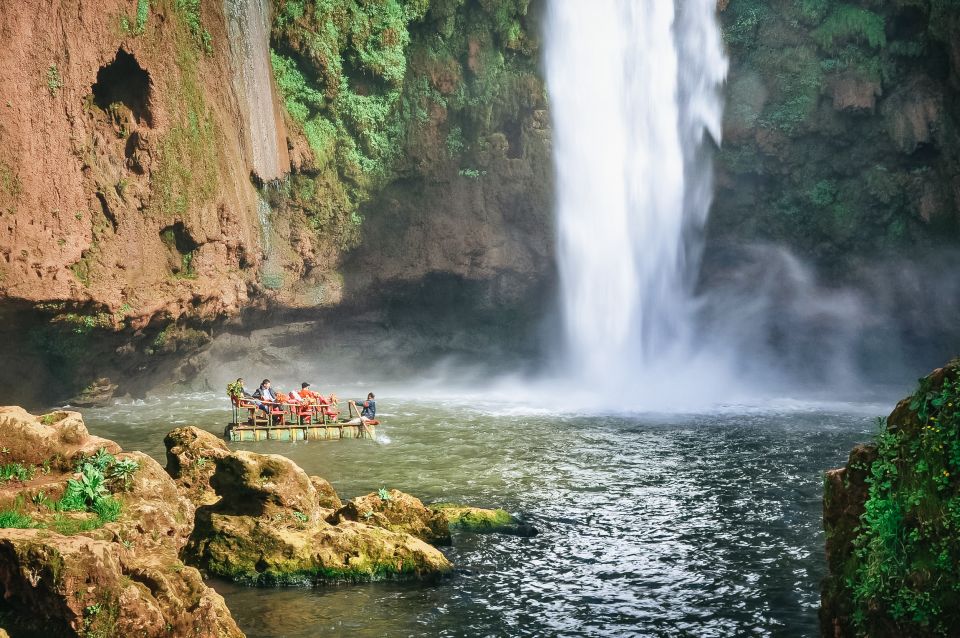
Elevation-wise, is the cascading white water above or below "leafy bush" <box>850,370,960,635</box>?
above

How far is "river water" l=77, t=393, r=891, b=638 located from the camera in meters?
10.9

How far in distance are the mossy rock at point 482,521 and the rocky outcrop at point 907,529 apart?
21.4 feet

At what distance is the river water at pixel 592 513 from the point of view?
35.8ft

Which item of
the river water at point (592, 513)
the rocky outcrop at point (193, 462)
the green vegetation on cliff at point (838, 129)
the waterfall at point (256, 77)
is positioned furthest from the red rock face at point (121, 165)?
the green vegetation on cliff at point (838, 129)

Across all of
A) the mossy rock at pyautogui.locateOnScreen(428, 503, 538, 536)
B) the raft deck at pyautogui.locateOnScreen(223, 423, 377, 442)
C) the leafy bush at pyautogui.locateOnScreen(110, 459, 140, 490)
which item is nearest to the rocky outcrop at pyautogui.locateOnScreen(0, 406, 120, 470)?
the leafy bush at pyautogui.locateOnScreen(110, 459, 140, 490)

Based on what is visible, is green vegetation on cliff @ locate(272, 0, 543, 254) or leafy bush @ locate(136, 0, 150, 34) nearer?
leafy bush @ locate(136, 0, 150, 34)

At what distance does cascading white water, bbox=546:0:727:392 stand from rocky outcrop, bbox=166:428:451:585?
22890mm

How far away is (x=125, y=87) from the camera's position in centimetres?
2556

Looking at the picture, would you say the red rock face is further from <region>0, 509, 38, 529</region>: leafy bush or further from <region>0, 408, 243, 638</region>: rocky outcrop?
<region>0, 509, 38, 529</region>: leafy bush

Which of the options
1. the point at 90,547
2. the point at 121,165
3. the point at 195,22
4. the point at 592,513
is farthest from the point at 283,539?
the point at 195,22

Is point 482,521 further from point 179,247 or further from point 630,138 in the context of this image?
point 630,138

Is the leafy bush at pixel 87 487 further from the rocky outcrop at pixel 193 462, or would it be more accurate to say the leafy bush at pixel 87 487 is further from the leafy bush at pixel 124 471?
the rocky outcrop at pixel 193 462

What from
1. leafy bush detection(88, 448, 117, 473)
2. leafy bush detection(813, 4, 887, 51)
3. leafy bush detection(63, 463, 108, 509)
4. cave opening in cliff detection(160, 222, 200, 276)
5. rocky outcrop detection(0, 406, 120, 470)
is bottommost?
leafy bush detection(63, 463, 108, 509)

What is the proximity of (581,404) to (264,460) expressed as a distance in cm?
1739
